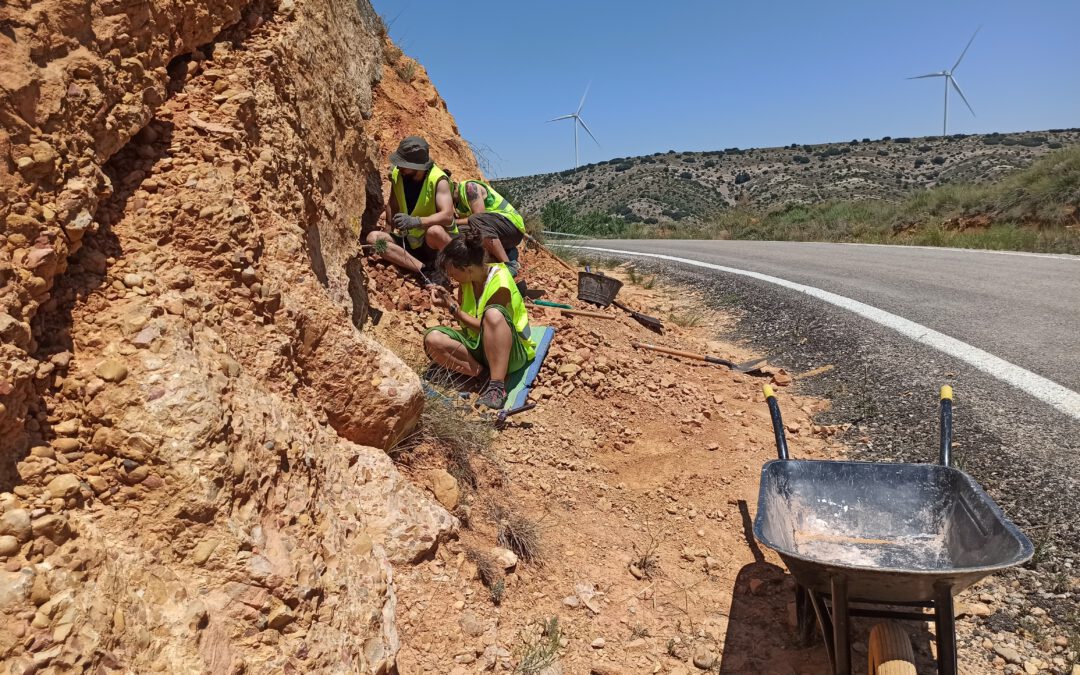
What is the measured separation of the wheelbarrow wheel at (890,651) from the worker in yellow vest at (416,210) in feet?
13.3

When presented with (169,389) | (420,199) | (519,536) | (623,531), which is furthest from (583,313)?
(169,389)

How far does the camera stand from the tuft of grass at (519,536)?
278 cm

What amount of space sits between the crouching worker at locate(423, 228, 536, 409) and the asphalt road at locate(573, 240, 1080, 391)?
325 cm

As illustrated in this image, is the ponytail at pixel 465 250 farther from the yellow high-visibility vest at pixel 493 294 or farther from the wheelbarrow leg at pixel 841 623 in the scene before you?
the wheelbarrow leg at pixel 841 623

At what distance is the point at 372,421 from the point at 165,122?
50.7 inches

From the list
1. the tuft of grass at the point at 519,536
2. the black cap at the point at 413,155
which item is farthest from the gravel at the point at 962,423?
the black cap at the point at 413,155

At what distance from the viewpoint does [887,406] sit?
4059 mm

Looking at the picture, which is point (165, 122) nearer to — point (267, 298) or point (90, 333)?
point (267, 298)

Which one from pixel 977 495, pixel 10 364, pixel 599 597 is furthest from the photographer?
pixel 599 597

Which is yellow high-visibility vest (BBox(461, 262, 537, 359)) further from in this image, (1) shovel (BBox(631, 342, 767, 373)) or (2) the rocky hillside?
(2) the rocky hillside

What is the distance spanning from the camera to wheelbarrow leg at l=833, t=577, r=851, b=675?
1.94 m

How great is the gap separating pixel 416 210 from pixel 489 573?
139 inches

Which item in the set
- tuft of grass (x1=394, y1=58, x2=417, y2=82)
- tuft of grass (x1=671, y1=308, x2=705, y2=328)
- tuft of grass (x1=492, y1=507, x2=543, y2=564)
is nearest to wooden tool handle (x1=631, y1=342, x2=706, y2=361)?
tuft of grass (x1=671, y1=308, x2=705, y2=328)

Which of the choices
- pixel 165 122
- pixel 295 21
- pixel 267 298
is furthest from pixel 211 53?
pixel 267 298
